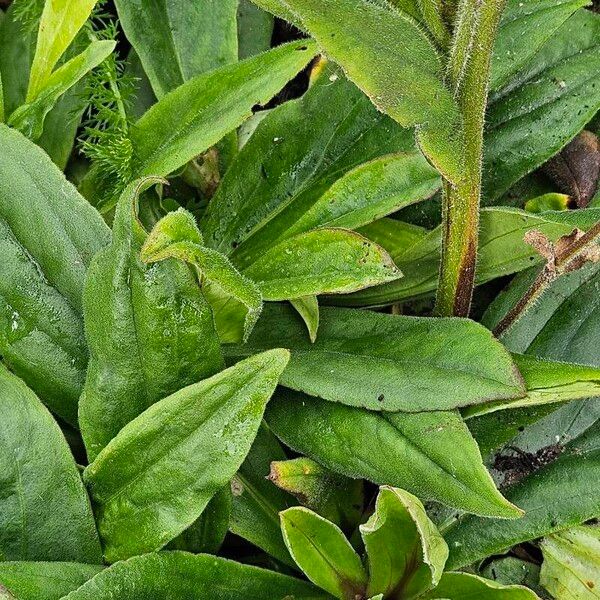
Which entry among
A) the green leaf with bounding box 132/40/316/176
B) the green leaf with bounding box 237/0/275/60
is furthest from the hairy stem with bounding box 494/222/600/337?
the green leaf with bounding box 237/0/275/60

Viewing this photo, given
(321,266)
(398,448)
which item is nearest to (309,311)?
(321,266)

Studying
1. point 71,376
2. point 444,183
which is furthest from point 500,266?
point 71,376

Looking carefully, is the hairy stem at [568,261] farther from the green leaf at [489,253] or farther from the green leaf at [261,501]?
the green leaf at [261,501]

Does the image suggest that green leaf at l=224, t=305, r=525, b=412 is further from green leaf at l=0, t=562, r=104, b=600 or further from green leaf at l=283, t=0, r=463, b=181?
green leaf at l=0, t=562, r=104, b=600

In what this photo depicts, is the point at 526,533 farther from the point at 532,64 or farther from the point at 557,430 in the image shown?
the point at 532,64

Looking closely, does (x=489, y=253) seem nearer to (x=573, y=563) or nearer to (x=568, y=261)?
(x=568, y=261)

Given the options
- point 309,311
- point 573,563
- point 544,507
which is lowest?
point 573,563
